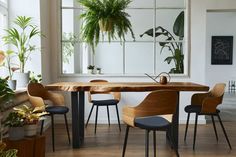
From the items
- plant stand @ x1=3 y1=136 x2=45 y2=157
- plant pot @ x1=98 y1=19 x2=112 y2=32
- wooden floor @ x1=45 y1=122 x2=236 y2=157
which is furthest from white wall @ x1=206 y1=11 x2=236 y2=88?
plant stand @ x1=3 y1=136 x2=45 y2=157

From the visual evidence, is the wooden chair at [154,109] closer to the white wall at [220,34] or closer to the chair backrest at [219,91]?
the chair backrest at [219,91]

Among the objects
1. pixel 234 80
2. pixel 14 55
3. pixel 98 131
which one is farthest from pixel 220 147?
pixel 234 80

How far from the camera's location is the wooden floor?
3.36 meters

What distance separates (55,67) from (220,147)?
309 cm

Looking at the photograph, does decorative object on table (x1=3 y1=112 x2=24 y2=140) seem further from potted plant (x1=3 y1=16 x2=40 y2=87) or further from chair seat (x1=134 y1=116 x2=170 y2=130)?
potted plant (x1=3 y1=16 x2=40 y2=87)

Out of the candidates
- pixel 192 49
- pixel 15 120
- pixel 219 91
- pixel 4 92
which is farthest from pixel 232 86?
pixel 4 92

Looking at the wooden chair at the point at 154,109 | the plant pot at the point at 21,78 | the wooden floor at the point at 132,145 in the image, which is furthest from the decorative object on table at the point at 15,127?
the plant pot at the point at 21,78

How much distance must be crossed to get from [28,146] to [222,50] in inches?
315

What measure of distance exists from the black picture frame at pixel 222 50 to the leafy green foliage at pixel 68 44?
18.6ft

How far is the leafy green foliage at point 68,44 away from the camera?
5156 millimetres

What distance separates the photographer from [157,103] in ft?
8.83

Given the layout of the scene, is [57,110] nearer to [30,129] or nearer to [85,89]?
[85,89]

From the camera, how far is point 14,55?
428cm

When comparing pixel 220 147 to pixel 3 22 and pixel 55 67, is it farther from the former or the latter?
pixel 3 22
